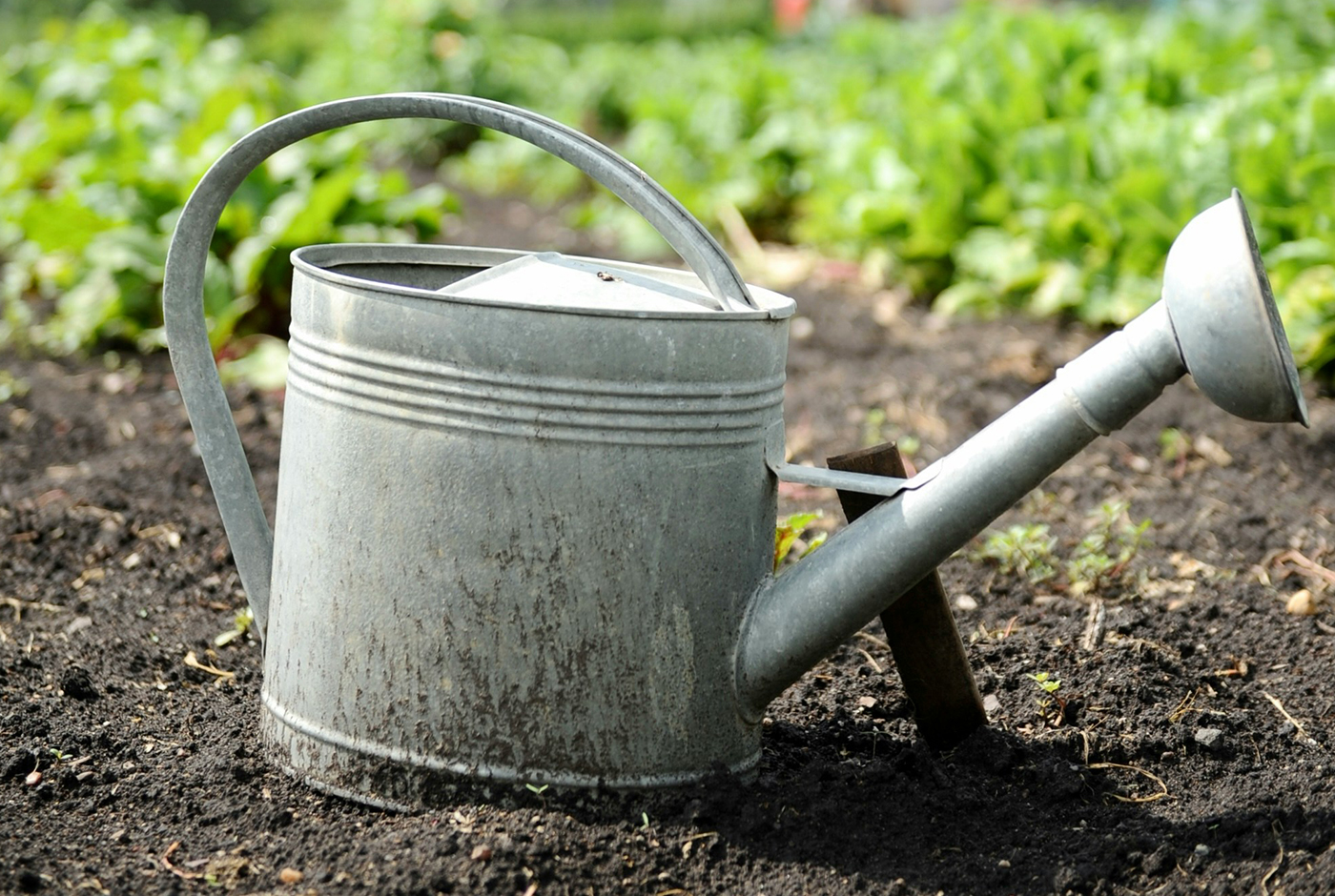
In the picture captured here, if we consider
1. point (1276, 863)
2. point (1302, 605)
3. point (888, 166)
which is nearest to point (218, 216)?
point (1276, 863)

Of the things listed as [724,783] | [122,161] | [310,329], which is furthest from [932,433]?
[122,161]

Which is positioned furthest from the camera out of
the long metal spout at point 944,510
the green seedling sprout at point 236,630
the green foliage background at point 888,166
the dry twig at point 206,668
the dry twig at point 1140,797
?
the green foliage background at point 888,166

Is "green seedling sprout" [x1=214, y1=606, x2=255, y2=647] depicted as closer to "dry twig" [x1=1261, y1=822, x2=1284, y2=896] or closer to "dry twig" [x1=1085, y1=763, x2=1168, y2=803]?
"dry twig" [x1=1085, y1=763, x2=1168, y2=803]

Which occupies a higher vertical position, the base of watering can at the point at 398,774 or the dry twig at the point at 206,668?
the base of watering can at the point at 398,774

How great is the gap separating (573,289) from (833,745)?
2.65ft

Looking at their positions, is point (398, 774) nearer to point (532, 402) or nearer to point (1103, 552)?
point (532, 402)

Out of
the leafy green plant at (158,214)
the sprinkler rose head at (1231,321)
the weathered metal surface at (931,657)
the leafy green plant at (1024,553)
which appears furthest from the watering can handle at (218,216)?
the leafy green plant at (158,214)

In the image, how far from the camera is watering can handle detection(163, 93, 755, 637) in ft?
5.28

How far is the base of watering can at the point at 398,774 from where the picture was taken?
5.36ft

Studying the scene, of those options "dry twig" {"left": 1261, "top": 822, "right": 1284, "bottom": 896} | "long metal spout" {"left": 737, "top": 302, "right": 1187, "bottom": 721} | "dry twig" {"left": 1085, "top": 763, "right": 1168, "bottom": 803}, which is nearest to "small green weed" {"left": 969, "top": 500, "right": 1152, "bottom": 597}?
"dry twig" {"left": 1085, "top": 763, "right": 1168, "bottom": 803}

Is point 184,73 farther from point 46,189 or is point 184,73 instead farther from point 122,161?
point 122,161

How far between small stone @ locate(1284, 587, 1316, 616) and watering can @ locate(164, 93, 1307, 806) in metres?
1.05

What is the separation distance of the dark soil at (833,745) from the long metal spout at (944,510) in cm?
20

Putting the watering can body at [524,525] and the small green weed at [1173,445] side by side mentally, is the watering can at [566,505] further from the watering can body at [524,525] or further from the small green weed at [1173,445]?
the small green weed at [1173,445]
